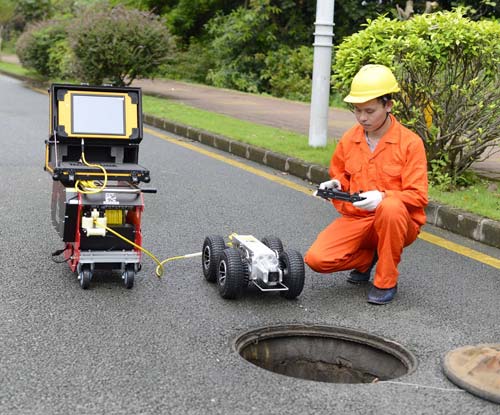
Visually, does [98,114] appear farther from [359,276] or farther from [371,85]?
[359,276]

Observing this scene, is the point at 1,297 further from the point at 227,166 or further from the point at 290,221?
the point at 227,166

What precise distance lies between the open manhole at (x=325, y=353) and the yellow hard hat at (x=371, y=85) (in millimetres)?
1342

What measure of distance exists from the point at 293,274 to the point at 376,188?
29.1 inches

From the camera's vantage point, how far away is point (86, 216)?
202 inches

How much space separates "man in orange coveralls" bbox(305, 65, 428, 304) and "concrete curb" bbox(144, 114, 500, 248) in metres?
1.74

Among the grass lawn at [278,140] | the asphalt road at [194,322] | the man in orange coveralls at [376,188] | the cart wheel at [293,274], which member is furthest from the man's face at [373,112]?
the grass lawn at [278,140]

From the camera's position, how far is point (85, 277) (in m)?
5.08

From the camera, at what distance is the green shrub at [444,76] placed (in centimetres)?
771

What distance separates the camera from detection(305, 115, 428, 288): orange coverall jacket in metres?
5.02

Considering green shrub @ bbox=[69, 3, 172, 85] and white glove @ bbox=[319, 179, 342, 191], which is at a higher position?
green shrub @ bbox=[69, 3, 172, 85]

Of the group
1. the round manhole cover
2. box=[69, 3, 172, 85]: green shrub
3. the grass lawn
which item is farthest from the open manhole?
box=[69, 3, 172, 85]: green shrub

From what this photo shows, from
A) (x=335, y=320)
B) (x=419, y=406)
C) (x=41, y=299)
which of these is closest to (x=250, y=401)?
(x=419, y=406)

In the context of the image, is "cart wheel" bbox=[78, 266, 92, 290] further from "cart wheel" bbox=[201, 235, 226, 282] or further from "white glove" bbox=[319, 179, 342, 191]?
"white glove" bbox=[319, 179, 342, 191]

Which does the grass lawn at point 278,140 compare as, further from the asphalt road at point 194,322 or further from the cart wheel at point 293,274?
the cart wheel at point 293,274
